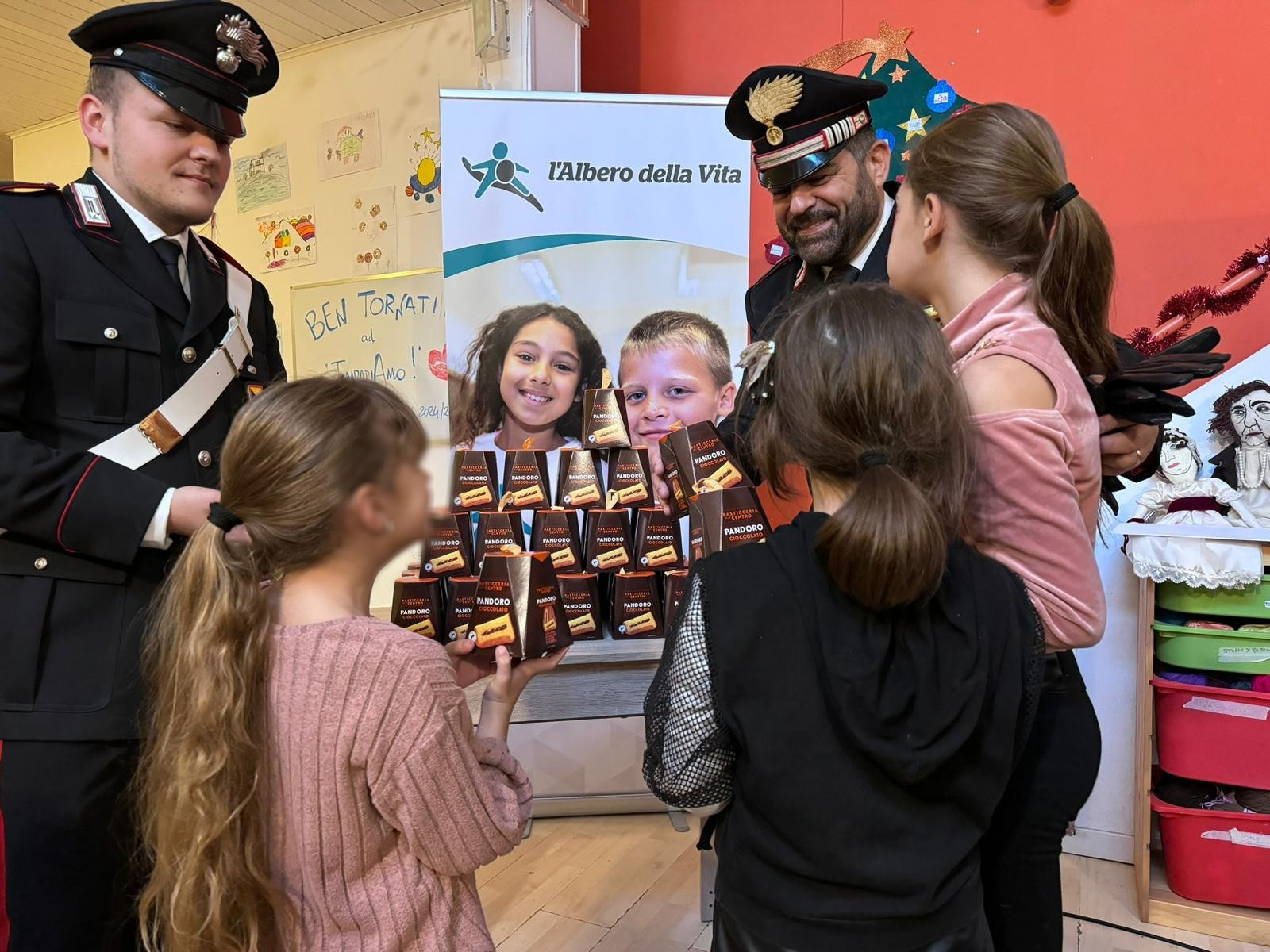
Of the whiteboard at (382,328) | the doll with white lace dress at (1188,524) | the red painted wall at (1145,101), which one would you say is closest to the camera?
the doll with white lace dress at (1188,524)

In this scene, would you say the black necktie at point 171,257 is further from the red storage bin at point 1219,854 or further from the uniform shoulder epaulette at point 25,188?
the red storage bin at point 1219,854

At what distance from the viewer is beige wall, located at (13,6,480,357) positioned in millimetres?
3145

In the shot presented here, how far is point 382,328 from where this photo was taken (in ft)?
11.5

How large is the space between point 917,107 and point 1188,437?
125 cm

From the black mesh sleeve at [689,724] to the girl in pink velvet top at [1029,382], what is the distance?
326 millimetres

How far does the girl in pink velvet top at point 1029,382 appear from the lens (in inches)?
33.0

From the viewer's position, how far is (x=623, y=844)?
2.23m

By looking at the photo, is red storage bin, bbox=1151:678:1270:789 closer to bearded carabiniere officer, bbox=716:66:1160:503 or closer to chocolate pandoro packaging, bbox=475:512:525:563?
bearded carabiniere officer, bbox=716:66:1160:503

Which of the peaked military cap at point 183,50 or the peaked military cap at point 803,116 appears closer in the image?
the peaked military cap at point 183,50

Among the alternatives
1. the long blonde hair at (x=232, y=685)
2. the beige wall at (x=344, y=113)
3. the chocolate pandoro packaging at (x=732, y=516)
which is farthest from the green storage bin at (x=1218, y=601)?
the beige wall at (x=344, y=113)

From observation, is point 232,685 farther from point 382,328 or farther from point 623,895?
point 382,328

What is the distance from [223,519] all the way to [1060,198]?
3.06 feet

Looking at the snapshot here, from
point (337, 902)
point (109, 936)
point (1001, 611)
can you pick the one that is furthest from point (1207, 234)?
point (109, 936)

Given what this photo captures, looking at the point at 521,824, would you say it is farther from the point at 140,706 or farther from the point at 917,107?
the point at 917,107
